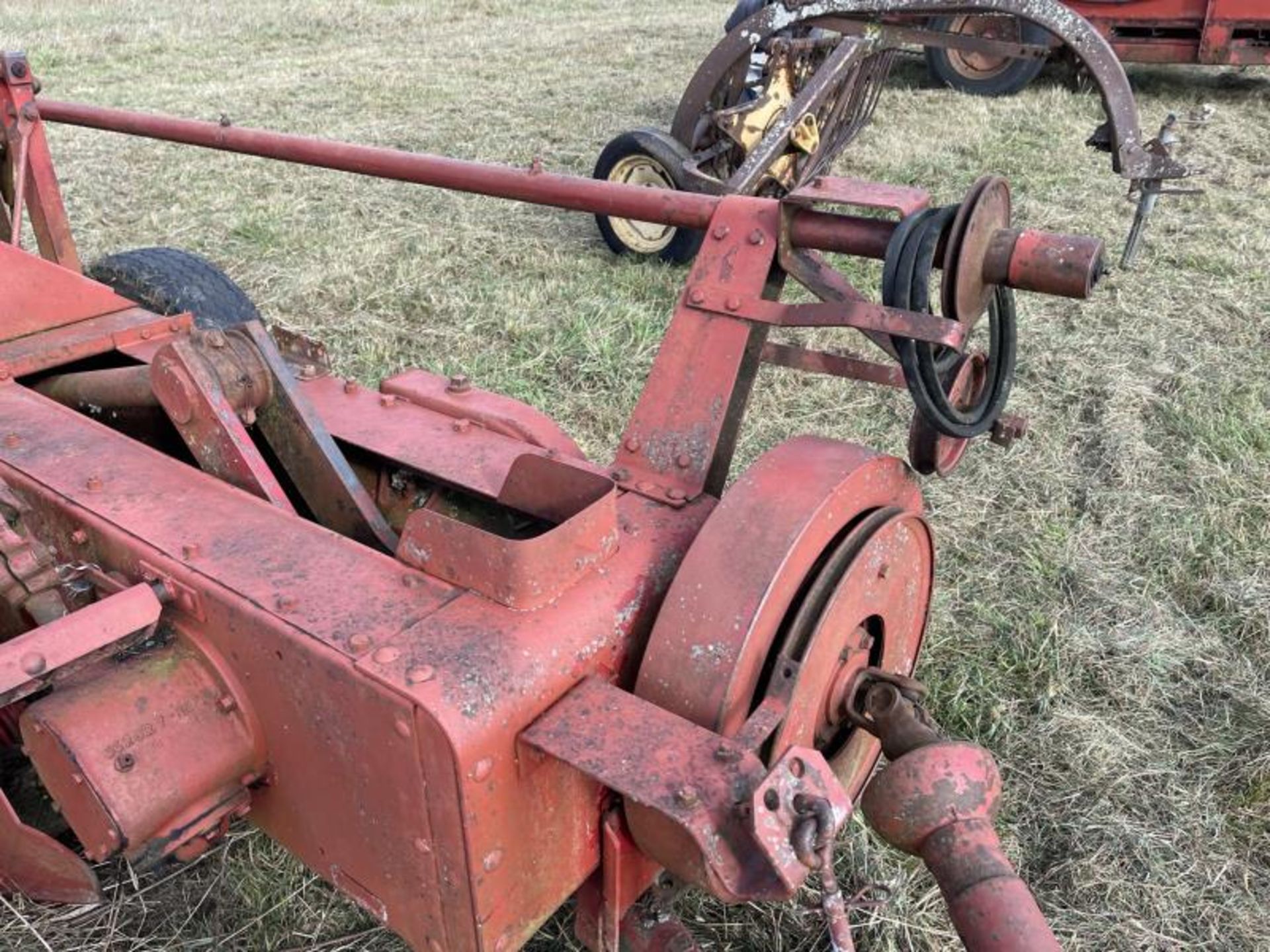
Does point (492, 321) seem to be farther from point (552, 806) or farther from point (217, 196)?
point (552, 806)

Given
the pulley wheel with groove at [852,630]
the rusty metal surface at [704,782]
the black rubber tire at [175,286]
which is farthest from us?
the black rubber tire at [175,286]

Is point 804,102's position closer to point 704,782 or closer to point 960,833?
point 960,833

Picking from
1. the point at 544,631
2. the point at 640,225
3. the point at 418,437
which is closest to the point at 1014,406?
the point at 640,225

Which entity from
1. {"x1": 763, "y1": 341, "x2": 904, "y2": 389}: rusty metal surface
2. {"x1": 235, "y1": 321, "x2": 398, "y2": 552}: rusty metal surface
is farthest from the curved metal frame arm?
→ {"x1": 235, "y1": 321, "x2": 398, "y2": 552}: rusty metal surface

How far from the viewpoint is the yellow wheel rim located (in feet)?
16.5

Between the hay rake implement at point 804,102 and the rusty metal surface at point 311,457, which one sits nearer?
the rusty metal surface at point 311,457

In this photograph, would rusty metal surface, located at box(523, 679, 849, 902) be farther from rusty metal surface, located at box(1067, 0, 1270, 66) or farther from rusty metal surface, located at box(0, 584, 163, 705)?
rusty metal surface, located at box(1067, 0, 1270, 66)

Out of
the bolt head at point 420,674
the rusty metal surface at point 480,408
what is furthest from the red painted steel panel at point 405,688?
the rusty metal surface at point 480,408

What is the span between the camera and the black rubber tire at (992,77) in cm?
839

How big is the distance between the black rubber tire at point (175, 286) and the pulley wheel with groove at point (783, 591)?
1.91 meters

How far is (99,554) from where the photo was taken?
1.68 meters

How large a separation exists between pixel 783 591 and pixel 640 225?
13.0 feet

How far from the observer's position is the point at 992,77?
347 inches

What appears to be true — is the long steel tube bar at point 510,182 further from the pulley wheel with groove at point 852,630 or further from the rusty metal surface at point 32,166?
the pulley wheel with groove at point 852,630
